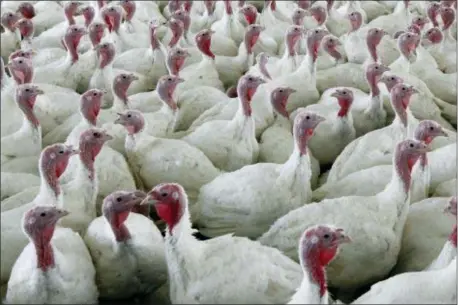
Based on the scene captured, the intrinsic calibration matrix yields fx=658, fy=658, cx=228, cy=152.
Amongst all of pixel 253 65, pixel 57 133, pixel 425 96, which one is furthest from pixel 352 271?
pixel 253 65

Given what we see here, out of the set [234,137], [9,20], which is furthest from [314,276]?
[9,20]

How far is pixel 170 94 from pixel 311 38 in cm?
162

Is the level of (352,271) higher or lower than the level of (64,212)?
lower

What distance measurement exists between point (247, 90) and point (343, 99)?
0.80 m

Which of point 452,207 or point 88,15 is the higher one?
point 88,15

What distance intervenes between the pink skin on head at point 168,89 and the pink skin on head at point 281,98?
0.84 metres

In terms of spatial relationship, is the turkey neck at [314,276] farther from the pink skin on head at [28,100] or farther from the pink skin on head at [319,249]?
the pink skin on head at [28,100]

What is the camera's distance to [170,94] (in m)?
5.82

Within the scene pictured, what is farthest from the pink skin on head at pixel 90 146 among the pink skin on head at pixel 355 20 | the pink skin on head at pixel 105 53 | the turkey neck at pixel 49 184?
the pink skin on head at pixel 355 20

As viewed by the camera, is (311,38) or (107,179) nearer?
(107,179)

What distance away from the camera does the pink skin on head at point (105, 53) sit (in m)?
6.35

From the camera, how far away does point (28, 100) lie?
5.36 metres

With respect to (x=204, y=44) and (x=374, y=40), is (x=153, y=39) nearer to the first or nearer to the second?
(x=204, y=44)

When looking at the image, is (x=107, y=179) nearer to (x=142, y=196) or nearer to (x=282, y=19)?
(x=142, y=196)
